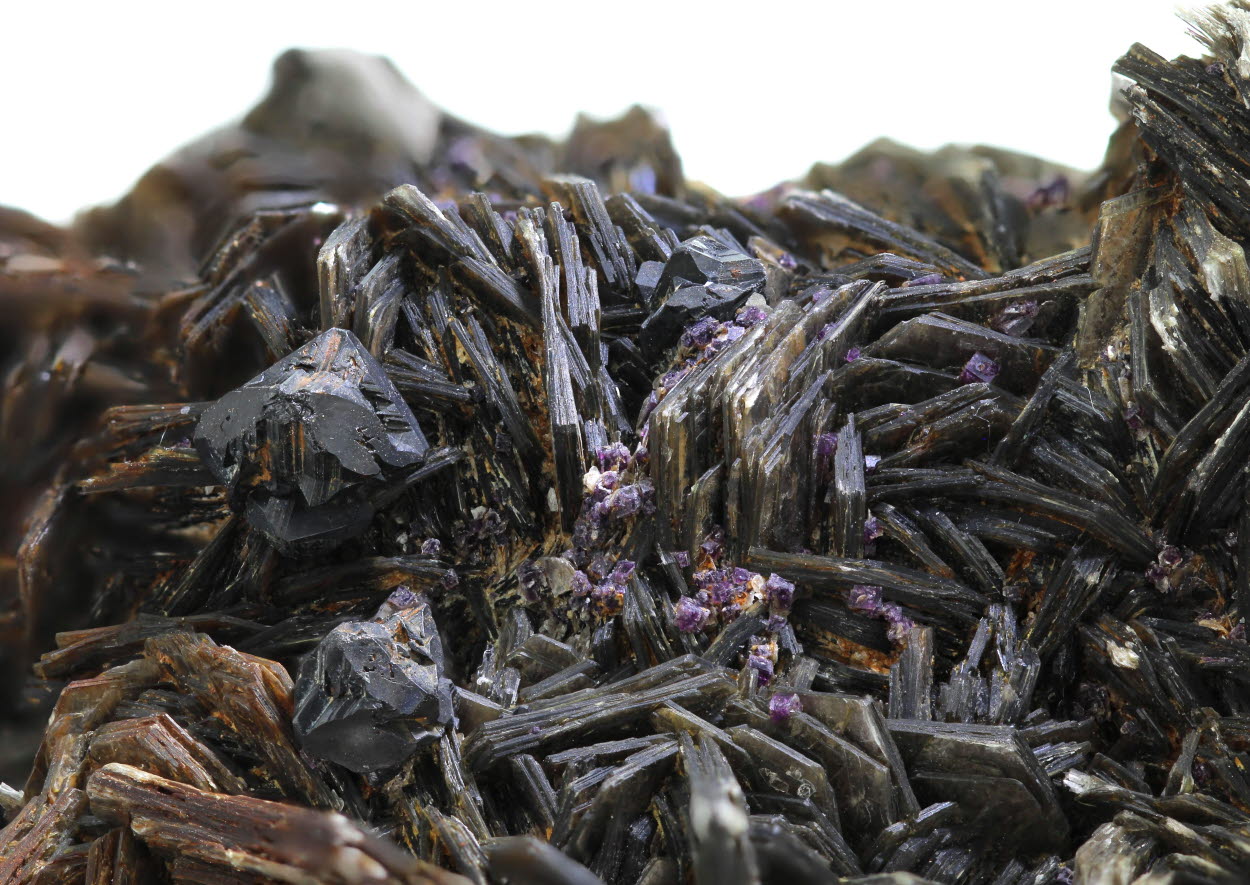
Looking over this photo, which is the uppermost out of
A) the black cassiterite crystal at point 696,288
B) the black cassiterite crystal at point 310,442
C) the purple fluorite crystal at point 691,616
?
the black cassiterite crystal at point 696,288

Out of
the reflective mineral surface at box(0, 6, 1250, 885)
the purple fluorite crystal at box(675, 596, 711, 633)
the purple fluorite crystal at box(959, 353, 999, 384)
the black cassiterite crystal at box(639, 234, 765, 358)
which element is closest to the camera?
the reflective mineral surface at box(0, 6, 1250, 885)

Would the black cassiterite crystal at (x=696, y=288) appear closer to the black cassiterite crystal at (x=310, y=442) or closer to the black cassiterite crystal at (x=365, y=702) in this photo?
the black cassiterite crystal at (x=310, y=442)

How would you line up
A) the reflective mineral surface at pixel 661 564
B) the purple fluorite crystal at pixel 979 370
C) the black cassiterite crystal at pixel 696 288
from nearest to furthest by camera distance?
the reflective mineral surface at pixel 661 564 → the purple fluorite crystal at pixel 979 370 → the black cassiterite crystal at pixel 696 288

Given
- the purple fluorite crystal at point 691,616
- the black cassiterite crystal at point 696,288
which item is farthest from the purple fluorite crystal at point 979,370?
the purple fluorite crystal at point 691,616

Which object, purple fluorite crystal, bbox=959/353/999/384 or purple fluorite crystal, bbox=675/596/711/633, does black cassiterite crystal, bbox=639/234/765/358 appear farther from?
purple fluorite crystal, bbox=675/596/711/633

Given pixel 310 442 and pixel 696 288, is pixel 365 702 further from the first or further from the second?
pixel 696 288

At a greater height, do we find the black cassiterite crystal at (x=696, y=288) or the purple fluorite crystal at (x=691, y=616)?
the black cassiterite crystal at (x=696, y=288)

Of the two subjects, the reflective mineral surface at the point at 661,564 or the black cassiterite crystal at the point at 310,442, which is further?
the black cassiterite crystal at the point at 310,442

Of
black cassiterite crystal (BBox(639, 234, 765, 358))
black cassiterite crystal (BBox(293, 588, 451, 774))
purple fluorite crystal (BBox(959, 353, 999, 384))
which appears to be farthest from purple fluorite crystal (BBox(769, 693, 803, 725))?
black cassiterite crystal (BBox(639, 234, 765, 358))
